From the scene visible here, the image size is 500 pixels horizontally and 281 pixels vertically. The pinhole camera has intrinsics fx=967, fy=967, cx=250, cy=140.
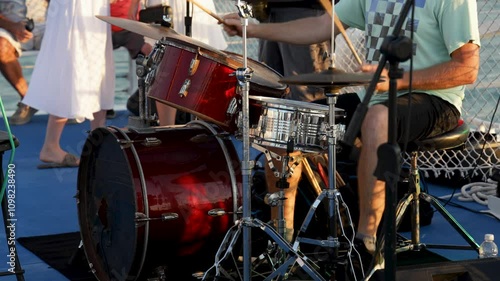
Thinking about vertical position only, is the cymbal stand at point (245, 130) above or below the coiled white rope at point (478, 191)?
above

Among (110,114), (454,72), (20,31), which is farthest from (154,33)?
(110,114)

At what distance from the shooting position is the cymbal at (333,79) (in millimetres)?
3363

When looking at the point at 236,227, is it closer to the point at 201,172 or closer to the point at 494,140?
the point at 201,172

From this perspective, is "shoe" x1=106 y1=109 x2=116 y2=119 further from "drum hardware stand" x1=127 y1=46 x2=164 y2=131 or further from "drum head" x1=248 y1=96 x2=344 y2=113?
"drum head" x1=248 y1=96 x2=344 y2=113

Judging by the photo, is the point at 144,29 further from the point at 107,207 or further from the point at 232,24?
the point at 107,207

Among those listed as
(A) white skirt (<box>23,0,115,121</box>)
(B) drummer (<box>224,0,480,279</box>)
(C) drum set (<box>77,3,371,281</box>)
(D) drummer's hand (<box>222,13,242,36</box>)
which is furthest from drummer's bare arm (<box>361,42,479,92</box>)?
(A) white skirt (<box>23,0,115,121</box>)

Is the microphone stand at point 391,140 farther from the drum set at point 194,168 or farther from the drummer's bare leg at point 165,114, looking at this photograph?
the drummer's bare leg at point 165,114

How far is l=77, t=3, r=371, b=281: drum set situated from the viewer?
12.3ft

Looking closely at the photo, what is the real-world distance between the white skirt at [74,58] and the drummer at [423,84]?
78.2 inches

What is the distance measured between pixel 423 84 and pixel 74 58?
2.73 m

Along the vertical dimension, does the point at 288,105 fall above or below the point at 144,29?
below

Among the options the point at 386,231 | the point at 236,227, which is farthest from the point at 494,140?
the point at 386,231

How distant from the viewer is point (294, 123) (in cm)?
373

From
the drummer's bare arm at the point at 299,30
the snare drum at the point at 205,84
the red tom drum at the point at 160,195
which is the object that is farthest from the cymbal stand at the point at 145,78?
the drummer's bare arm at the point at 299,30
